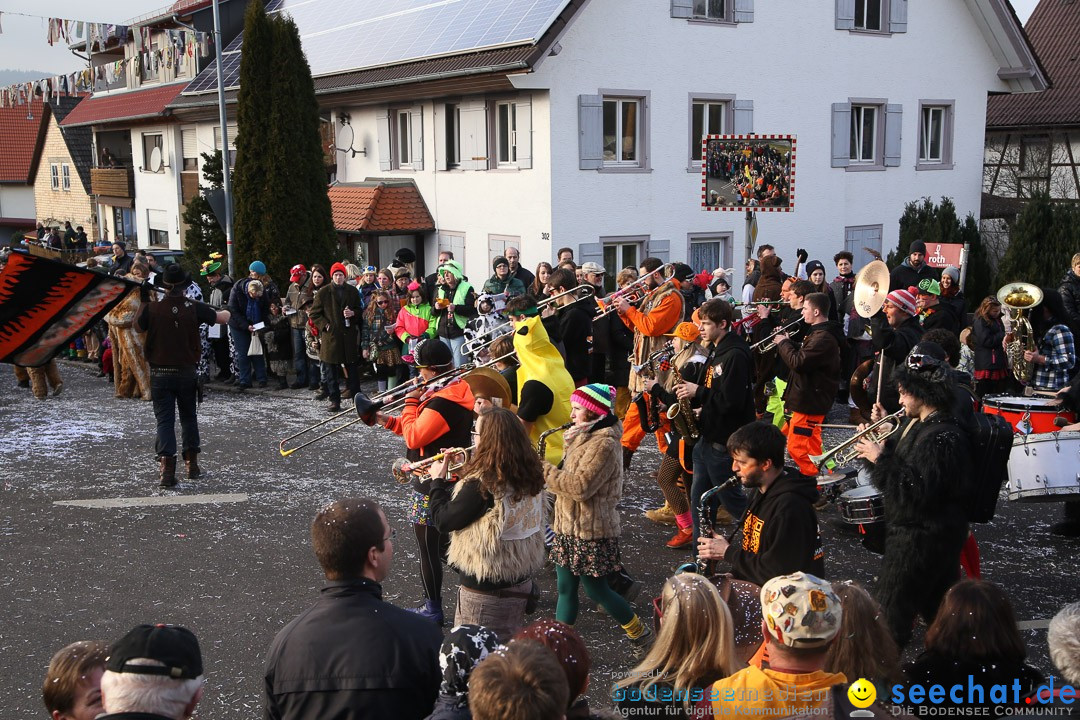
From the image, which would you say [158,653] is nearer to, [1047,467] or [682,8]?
[1047,467]

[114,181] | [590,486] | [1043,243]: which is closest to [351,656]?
[590,486]

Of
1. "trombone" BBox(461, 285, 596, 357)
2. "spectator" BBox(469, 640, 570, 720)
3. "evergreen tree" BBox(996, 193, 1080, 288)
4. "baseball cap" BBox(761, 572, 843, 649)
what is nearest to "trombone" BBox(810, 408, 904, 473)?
"baseball cap" BBox(761, 572, 843, 649)

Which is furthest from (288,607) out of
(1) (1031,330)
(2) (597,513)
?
(1) (1031,330)

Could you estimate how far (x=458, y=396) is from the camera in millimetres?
6020

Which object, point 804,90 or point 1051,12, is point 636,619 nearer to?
point 804,90

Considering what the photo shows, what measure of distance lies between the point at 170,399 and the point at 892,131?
53.7 ft

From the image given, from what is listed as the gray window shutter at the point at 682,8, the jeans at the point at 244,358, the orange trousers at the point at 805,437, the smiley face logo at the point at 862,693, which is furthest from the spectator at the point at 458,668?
the gray window shutter at the point at 682,8

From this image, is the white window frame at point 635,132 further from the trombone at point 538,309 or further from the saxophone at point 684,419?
the saxophone at point 684,419

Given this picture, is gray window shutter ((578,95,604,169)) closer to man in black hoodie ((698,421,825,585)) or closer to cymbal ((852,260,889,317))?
cymbal ((852,260,889,317))

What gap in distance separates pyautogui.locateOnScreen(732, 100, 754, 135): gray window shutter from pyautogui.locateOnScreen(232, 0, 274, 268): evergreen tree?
8.09 m

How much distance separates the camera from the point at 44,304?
247 inches

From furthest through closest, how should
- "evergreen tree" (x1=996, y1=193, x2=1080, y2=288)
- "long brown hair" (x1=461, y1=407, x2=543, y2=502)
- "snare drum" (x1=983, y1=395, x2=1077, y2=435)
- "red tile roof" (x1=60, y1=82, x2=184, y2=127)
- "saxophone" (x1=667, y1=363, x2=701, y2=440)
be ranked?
"red tile roof" (x1=60, y1=82, x2=184, y2=127) < "evergreen tree" (x1=996, y1=193, x2=1080, y2=288) < "snare drum" (x1=983, y1=395, x2=1077, y2=435) < "saxophone" (x1=667, y1=363, x2=701, y2=440) < "long brown hair" (x1=461, y1=407, x2=543, y2=502)

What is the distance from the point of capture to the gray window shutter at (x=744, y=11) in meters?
18.6

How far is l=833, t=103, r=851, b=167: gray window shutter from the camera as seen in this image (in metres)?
20.0
